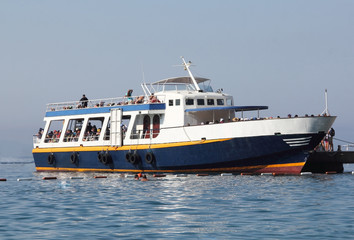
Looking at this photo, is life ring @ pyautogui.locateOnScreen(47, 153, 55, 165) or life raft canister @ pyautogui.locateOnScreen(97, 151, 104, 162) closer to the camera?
life raft canister @ pyautogui.locateOnScreen(97, 151, 104, 162)

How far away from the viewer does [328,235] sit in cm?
1688

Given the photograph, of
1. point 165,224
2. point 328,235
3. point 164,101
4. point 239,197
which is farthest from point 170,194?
point 164,101

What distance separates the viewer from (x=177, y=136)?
38.1m

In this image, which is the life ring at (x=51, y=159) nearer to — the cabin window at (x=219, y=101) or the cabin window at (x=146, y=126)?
the cabin window at (x=146, y=126)

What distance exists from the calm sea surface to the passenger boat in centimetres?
242

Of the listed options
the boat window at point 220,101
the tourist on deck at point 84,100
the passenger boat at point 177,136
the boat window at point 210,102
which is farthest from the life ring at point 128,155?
the tourist on deck at point 84,100

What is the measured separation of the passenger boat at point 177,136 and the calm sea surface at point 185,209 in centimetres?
242

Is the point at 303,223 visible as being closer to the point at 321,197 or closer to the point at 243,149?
the point at 321,197

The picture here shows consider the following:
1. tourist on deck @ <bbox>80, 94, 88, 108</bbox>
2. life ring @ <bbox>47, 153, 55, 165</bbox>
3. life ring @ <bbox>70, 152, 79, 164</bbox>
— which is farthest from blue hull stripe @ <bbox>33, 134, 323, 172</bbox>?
life ring @ <bbox>47, 153, 55, 165</bbox>

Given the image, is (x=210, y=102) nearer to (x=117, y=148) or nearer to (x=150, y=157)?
(x=150, y=157)

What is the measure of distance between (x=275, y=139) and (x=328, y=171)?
6.52 meters

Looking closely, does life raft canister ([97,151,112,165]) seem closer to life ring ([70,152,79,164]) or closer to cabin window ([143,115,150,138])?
life ring ([70,152,79,164])

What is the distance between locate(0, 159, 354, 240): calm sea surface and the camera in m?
17.6

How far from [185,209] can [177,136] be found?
1603 cm
